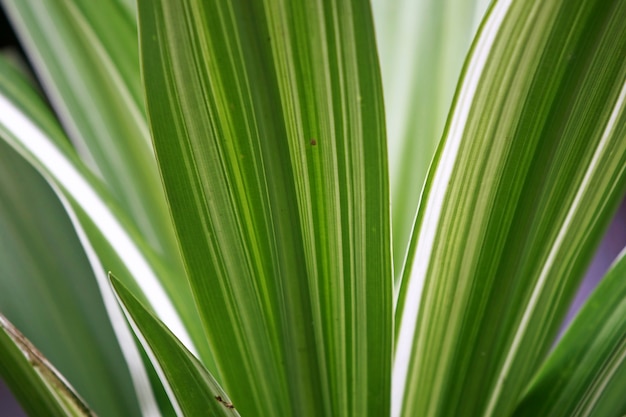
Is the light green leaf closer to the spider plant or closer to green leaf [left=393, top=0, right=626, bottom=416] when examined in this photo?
the spider plant

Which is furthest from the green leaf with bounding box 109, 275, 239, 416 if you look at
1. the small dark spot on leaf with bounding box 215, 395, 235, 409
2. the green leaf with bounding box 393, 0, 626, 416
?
the green leaf with bounding box 393, 0, 626, 416

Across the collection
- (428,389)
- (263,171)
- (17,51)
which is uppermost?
(17,51)

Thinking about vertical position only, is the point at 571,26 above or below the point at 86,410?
above

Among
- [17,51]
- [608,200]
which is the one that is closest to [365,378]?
[608,200]

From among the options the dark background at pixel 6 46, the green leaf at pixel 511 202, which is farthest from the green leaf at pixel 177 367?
the dark background at pixel 6 46

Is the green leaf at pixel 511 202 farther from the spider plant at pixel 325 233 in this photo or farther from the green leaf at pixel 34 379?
the green leaf at pixel 34 379

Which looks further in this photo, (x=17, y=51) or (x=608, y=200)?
(x=17, y=51)

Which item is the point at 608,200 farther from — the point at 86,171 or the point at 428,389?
the point at 86,171
